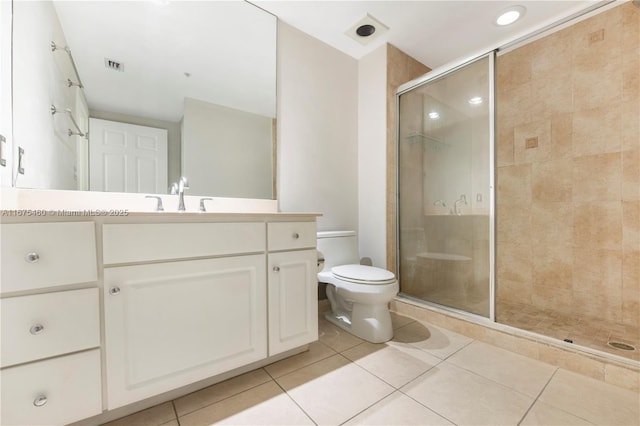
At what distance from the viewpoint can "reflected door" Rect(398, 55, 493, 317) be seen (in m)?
1.76

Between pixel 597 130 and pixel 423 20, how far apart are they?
1.45m

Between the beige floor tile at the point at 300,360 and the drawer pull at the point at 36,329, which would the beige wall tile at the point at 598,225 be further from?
the drawer pull at the point at 36,329

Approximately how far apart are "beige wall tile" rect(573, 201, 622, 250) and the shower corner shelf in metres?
1.08

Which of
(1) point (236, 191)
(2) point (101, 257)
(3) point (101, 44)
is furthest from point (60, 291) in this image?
(3) point (101, 44)

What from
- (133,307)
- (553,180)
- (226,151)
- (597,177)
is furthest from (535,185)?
(133,307)

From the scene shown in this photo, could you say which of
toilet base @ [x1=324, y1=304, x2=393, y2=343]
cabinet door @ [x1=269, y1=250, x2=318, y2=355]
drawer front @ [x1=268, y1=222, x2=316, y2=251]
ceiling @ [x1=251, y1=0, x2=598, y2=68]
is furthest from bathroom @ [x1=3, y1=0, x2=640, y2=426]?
cabinet door @ [x1=269, y1=250, x2=318, y2=355]

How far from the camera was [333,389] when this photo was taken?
118 cm

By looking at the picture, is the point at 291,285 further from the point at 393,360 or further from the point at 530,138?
the point at 530,138

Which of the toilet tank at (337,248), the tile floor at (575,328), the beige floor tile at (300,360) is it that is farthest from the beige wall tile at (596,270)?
the beige floor tile at (300,360)

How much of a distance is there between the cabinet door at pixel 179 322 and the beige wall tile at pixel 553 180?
2.25 meters

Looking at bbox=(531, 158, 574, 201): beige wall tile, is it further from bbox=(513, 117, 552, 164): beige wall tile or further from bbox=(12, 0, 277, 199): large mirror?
bbox=(12, 0, 277, 199): large mirror

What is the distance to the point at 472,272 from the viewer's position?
6.07ft

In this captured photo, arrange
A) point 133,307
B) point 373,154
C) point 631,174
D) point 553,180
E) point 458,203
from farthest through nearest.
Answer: point 373,154 < point 553,180 < point 458,203 < point 631,174 < point 133,307

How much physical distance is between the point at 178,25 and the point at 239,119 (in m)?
0.60
